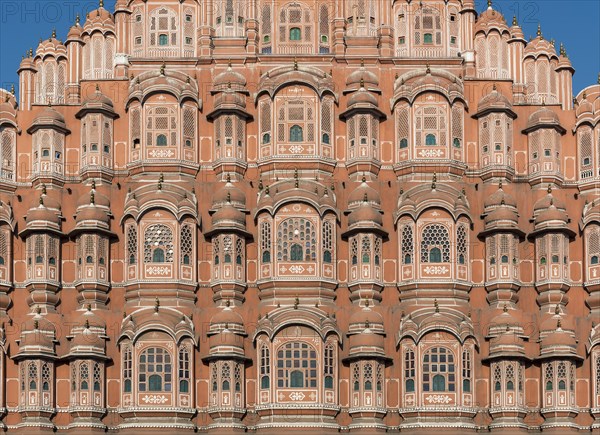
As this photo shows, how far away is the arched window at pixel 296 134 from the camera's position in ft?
228

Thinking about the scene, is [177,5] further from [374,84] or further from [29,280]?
[29,280]

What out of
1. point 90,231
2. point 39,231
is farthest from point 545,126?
point 39,231

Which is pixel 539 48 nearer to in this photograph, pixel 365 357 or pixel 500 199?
pixel 500 199

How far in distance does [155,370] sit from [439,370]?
454 inches

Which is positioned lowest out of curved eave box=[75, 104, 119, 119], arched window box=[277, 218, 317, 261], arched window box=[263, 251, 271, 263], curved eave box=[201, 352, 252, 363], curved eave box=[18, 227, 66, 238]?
curved eave box=[201, 352, 252, 363]

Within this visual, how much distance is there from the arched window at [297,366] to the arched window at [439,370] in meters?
4.57

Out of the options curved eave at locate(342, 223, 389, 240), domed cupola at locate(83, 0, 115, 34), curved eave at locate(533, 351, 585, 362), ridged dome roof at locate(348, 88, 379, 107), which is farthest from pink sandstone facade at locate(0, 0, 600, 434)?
domed cupola at locate(83, 0, 115, 34)

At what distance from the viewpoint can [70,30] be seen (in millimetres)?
72938

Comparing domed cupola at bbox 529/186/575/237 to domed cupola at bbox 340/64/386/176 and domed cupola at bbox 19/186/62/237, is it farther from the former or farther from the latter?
domed cupola at bbox 19/186/62/237

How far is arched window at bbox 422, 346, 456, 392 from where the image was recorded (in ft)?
218

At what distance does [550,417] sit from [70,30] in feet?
88.8

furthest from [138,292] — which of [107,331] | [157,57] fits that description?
[157,57]

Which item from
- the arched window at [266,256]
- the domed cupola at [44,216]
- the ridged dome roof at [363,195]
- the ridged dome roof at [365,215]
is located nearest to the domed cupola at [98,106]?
the domed cupola at [44,216]

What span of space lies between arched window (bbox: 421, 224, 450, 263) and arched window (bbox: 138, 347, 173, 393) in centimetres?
1140
